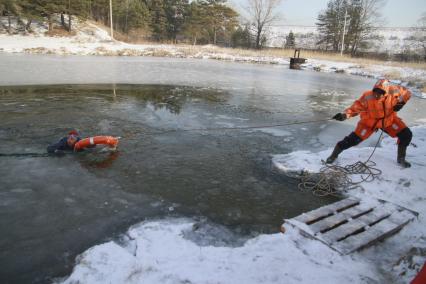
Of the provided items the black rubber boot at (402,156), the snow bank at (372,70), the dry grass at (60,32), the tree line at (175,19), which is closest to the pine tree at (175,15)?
the tree line at (175,19)

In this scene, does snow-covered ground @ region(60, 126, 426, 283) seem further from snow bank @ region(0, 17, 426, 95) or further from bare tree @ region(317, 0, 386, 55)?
bare tree @ region(317, 0, 386, 55)

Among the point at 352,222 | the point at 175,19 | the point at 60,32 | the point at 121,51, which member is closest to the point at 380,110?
the point at 352,222

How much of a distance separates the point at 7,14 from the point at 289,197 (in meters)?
39.9

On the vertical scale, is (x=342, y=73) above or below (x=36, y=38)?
below

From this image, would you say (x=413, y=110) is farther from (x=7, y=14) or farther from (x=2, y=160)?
(x=7, y=14)

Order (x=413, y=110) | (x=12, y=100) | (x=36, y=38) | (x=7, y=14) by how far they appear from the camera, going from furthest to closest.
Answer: (x=7, y=14), (x=36, y=38), (x=413, y=110), (x=12, y=100)

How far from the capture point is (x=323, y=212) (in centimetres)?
359

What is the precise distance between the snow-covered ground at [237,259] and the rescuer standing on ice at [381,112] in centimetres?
158

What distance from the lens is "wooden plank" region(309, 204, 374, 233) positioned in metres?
3.28

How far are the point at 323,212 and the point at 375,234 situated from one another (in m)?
0.55

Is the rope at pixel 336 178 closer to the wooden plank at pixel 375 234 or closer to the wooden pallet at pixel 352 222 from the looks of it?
the wooden pallet at pixel 352 222

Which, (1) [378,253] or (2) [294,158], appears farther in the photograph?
(2) [294,158]

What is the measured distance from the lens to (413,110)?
10953 mm

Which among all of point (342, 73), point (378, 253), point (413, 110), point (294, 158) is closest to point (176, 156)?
point (294, 158)
